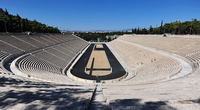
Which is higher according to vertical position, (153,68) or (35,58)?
(35,58)

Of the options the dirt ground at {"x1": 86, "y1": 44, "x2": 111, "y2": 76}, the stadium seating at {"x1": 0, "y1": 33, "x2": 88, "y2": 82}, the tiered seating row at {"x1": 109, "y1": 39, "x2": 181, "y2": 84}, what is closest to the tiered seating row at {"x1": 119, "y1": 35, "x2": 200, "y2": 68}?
the tiered seating row at {"x1": 109, "y1": 39, "x2": 181, "y2": 84}

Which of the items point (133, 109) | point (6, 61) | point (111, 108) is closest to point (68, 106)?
point (111, 108)

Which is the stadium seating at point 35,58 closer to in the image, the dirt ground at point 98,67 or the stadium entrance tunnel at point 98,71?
the stadium entrance tunnel at point 98,71

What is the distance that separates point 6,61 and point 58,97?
19.2m

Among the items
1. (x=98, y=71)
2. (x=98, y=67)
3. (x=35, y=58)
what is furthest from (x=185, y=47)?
(x=35, y=58)

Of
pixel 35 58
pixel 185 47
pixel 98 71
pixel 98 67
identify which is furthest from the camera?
pixel 98 67

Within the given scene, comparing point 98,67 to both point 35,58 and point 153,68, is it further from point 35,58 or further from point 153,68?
point 153,68

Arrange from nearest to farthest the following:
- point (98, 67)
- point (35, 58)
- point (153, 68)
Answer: point (153, 68) < point (35, 58) < point (98, 67)

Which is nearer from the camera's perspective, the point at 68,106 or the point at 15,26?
the point at 68,106

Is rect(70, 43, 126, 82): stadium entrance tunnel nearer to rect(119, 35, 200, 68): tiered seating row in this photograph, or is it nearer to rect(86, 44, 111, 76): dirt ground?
rect(86, 44, 111, 76): dirt ground

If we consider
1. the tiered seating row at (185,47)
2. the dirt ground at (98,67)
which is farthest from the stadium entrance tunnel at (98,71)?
the tiered seating row at (185,47)

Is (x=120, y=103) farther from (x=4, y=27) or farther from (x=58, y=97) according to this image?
(x=4, y=27)

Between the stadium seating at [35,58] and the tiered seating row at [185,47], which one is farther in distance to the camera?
the tiered seating row at [185,47]

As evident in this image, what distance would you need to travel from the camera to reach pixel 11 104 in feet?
21.6
